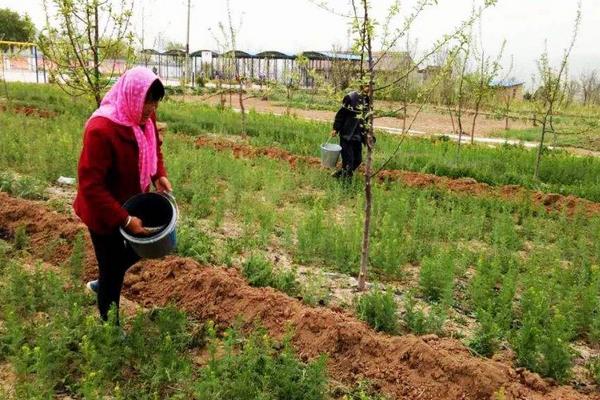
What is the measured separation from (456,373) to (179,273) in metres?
2.35

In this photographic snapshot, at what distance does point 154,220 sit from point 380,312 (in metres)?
1.70

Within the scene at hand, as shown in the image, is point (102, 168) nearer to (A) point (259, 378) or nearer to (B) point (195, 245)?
(A) point (259, 378)

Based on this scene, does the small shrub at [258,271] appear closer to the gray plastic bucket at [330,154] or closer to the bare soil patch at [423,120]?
the gray plastic bucket at [330,154]

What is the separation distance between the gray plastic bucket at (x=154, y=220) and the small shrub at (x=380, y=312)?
1520mm

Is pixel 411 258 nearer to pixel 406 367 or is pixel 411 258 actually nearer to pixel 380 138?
pixel 406 367

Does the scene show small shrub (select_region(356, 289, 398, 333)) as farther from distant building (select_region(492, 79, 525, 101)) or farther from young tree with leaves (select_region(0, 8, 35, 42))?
young tree with leaves (select_region(0, 8, 35, 42))

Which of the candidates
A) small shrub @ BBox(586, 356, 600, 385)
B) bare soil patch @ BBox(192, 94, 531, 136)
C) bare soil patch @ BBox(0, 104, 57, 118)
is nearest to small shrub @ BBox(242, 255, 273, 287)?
small shrub @ BBox(586, 356, 600, 385)

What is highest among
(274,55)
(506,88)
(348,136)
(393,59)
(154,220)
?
(274,55)

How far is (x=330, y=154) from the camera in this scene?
9.01m

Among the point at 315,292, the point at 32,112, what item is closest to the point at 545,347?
the point at 315,292

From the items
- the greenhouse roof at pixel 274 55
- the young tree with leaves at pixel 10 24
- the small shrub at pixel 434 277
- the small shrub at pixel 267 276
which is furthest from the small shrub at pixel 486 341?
the young tree with leaves at pixel 10 24

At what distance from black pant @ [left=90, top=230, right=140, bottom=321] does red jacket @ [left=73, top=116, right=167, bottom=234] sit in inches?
4.6

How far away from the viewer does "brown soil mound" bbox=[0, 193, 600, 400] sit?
11.3ft

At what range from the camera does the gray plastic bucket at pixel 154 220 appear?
3.35 metres
